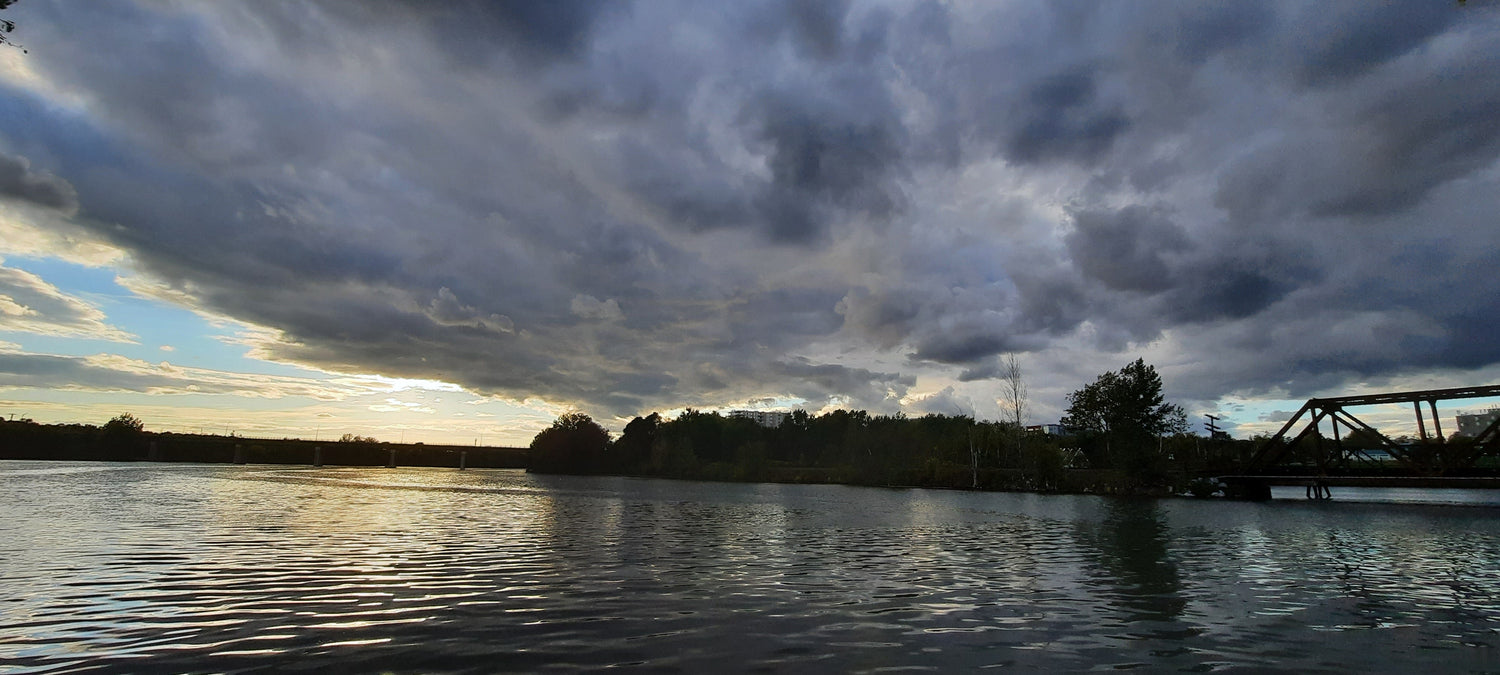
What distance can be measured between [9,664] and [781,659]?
12986mm

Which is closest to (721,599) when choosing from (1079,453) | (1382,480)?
(1382,480)

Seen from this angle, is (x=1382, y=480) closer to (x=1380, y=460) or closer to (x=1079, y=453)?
(x=1380, y=460)

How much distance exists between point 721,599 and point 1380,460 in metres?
98.9

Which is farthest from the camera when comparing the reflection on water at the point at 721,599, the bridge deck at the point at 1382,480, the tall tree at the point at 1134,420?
the tall tree at the point at 1134,420

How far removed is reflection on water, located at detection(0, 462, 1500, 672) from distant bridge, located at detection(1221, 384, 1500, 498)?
40.7 metres

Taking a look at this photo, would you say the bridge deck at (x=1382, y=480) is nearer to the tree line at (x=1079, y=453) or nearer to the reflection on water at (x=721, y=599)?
the tree line at (x=1079, y=453)

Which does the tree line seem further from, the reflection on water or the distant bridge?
the reflection on water

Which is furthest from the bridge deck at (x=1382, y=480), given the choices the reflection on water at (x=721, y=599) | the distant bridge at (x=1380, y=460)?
the reflection on water at (x=721, y=599)

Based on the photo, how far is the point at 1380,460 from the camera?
264 ft

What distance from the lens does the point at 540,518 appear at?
47219mm

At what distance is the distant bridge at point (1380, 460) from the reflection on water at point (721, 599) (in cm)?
4072

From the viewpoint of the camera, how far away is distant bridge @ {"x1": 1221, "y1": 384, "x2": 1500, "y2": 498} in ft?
214

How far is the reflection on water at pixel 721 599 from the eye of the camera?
12.3 m

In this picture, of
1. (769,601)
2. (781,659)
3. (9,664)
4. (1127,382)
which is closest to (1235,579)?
(769,601)
